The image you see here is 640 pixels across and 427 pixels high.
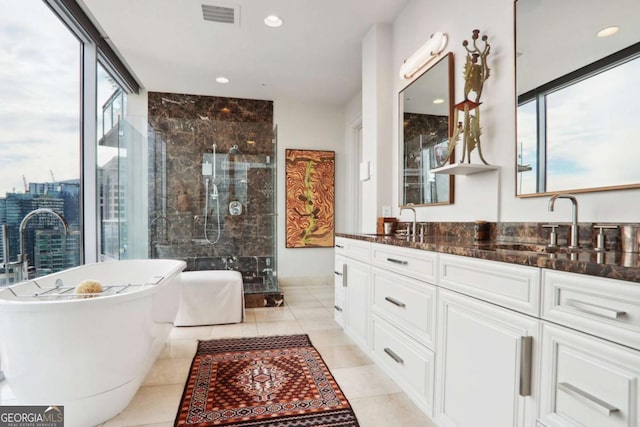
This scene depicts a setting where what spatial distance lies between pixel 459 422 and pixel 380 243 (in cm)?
108

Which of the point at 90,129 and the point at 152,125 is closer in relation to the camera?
the point at 90,129

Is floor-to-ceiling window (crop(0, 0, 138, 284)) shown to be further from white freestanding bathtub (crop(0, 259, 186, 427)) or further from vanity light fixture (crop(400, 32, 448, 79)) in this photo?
vanity light fixture (crop(400, 32, 448, 79))

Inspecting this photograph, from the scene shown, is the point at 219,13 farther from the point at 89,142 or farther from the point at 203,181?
the point at 203,181

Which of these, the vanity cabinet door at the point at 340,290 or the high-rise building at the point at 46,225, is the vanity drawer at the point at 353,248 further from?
the high-rise building at the point at 46,225

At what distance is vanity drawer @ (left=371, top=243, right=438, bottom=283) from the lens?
167 centimetres

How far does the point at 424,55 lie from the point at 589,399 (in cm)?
237

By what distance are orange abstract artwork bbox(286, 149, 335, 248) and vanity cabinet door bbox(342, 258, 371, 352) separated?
225cm

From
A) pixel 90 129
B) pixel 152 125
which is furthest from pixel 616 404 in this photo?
pixel 152 125

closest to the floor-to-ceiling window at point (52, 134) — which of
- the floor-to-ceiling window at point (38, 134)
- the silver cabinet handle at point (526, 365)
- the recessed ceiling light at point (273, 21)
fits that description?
the floor-to-ceiling window at point (38, 134)

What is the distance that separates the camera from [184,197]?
14.1 feet

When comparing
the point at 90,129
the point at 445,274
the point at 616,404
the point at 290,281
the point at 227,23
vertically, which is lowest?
the point at 290,281

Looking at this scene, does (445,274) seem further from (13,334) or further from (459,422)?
(13,334)

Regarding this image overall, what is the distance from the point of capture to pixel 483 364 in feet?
4.25

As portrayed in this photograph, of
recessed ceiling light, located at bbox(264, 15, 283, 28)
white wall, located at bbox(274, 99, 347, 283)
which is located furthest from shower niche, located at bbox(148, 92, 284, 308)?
recessed ceiling light, located at bbox(264, 15, 283, 28)
